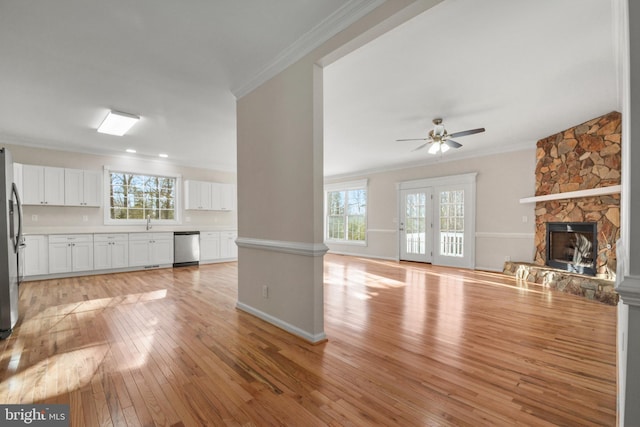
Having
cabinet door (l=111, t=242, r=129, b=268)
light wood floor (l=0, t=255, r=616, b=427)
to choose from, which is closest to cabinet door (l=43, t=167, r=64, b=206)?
cabinet door (l=111, t=242, r=129, b=268)

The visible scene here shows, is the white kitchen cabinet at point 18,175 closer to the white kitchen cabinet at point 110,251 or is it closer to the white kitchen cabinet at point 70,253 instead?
the white kitchen cabinet at point 70,253

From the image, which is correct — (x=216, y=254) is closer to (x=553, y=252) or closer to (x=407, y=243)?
(x=407, y=243)

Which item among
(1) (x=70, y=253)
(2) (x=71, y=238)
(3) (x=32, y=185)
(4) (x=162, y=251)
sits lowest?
(4) (x=162, y=251)

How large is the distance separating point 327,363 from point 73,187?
628cm

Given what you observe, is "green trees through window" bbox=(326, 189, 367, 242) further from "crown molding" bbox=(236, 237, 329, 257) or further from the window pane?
"crown molding" bbox=(236, 237, 329, 257)

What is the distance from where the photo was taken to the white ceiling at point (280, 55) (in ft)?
6.95

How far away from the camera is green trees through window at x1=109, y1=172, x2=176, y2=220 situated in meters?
6.37

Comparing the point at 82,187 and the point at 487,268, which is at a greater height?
the point at 82,187

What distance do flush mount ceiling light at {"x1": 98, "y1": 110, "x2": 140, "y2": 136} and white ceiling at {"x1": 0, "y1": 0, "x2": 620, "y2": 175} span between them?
14cm

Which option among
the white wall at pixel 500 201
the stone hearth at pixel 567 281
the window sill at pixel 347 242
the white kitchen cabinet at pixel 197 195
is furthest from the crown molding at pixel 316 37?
the window sill at pixel 347 242

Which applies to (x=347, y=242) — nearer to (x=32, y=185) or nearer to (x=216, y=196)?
(x=216, y=196)

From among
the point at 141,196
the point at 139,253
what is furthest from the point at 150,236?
the point at 141,196

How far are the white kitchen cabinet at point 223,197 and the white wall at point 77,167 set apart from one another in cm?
44

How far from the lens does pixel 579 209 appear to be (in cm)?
471
